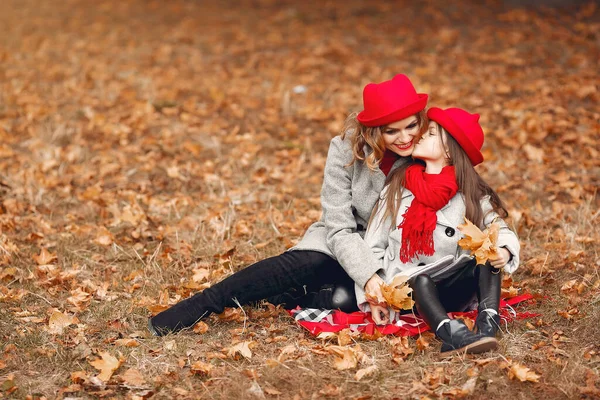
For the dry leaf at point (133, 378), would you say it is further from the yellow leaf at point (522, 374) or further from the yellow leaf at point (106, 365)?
the yellow leaf at point (522, 374)

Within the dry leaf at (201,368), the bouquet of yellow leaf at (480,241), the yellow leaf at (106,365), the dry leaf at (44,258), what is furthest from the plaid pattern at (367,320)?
the dry leaf at (44,258)

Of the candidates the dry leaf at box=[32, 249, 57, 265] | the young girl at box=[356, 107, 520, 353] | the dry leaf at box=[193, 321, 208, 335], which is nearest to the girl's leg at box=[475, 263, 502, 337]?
the young girl at box=[356, 107, 520, 353]

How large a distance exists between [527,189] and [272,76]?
4.03 metres

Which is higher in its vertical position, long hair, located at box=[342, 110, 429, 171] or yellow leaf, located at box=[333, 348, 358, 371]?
long hair, located at box=[342, 110, 429, 171]

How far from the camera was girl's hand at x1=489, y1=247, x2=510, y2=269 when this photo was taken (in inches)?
126

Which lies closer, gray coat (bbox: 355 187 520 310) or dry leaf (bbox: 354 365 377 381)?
dry leaf (bbox: 354 365 377 381)

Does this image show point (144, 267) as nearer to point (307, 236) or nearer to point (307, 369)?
point (307, 236)

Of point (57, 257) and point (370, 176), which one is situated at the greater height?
point (370, 176)

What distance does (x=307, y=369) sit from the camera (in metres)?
3.06

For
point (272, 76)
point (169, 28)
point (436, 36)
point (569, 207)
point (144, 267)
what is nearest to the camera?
point (144, 267)

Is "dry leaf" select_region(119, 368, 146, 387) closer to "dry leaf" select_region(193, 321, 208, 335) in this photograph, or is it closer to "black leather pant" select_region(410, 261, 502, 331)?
"dry leaf" select_region(193, 321, 208, 335)

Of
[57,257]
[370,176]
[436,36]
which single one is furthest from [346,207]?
[436,36]

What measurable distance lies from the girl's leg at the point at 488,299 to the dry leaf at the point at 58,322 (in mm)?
2003

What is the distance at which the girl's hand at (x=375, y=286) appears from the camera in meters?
3.33
